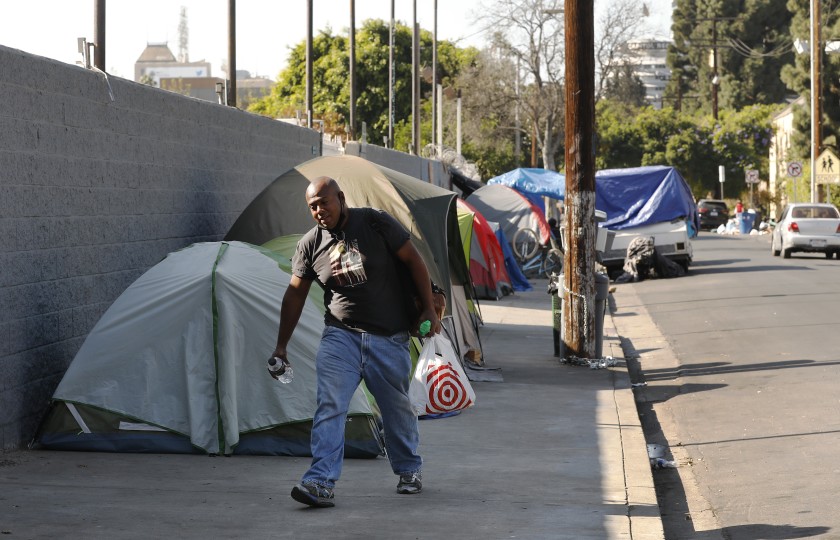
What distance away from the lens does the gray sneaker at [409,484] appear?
707 centimetres

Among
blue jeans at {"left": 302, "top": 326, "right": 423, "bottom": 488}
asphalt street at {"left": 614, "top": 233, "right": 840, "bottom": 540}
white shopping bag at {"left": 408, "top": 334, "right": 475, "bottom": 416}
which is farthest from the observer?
white shopping bag at {"left": 408, "top": 334, "right": 475, "bottom": 416}

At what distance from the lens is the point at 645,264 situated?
28109 mm

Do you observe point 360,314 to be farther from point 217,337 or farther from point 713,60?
point 713,60

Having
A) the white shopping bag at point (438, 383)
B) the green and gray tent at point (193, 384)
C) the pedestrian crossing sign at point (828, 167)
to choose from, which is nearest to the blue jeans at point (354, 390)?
the green and gray tent at point (193, 384)

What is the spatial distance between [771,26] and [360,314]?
87938 millimetres

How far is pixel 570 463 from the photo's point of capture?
26.9 feet

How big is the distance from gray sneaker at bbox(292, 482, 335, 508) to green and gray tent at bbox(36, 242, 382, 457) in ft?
5.19

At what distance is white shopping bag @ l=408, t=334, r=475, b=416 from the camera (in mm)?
9883

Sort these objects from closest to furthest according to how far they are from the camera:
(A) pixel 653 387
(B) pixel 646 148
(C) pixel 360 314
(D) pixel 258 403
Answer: (C) pixel 360 314 < (D) pixel 258 403 < (A) pixel 653 387 < (B) pixel 646 148

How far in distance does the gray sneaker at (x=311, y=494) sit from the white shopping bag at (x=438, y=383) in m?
3.21

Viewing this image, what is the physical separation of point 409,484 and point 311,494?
2.34 ft

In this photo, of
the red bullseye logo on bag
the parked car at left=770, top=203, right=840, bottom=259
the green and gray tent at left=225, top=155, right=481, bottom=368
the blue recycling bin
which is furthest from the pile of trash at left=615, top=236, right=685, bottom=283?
the blue recycling bin

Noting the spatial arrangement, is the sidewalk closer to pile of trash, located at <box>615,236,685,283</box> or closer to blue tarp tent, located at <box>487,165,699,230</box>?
pile of trash, located at <box>615,236,685,283</box>

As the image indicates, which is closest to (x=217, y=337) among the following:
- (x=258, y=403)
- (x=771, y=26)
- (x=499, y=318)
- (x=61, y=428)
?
(x=258, y=403)
